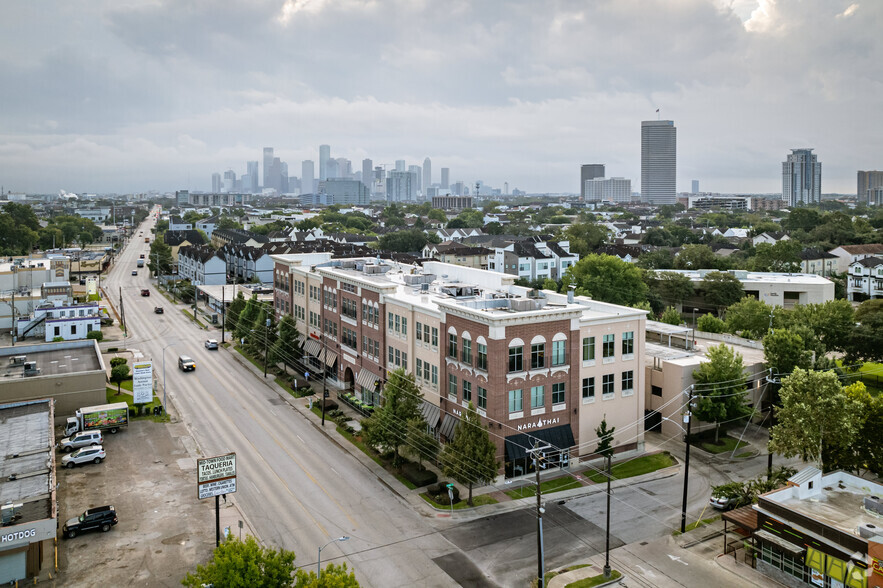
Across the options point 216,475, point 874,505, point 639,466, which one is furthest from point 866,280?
point 216,475

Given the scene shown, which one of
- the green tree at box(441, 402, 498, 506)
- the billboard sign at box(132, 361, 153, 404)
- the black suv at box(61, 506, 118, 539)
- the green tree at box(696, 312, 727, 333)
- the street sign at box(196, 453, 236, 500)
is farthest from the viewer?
the green tree at box(696, 312, 727, 333)

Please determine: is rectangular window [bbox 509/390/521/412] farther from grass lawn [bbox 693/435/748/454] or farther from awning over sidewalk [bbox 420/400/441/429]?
grass lawn [bbox 693/435/748/454]

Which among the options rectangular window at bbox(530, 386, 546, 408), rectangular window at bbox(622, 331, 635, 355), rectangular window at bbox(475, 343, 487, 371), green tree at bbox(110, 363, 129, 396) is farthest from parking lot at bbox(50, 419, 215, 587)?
rectangular window at bbox(622, 331, 635, 355)

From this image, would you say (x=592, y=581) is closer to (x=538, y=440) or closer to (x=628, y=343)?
(x=538, y=440)

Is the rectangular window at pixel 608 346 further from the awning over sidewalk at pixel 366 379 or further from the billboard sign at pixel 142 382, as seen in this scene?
the billboard sign at pixel 142 382

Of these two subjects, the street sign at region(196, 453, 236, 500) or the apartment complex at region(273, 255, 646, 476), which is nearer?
the street sign at region(196, 453, 236, 500)

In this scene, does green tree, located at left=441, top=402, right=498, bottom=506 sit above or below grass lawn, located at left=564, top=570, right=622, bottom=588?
above

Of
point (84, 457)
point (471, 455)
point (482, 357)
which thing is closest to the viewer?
point (471, 455)
